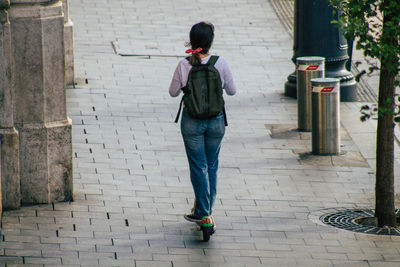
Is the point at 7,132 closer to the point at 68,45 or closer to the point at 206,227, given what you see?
the point at 206,227

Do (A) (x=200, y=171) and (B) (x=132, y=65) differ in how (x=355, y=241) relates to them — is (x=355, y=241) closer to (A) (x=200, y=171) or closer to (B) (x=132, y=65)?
(A) (x=200, y=171)

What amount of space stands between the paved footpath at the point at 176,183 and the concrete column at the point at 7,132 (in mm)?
190

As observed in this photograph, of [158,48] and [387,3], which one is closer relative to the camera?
[387,3]

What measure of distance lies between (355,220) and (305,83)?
3510mm

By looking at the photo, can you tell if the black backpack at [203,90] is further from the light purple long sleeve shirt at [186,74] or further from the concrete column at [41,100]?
the concrete column at [41,100]

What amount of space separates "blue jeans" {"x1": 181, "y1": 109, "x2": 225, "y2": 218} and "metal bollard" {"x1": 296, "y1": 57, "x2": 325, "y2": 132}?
A: 3.85 meters

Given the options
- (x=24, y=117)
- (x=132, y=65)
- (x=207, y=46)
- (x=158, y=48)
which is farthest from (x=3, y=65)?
(x=158, y=48)

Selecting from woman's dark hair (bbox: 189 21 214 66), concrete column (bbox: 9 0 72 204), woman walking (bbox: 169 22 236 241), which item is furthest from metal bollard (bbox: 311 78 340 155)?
woman's dark hair (bbox: 189 21 214 66)

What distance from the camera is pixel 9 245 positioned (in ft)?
23.6

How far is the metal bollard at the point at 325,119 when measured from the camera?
1020cm

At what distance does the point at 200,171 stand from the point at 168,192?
53.0 inches

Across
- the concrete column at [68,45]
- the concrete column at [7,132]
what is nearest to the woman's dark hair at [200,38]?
the concrete column at [7,132]

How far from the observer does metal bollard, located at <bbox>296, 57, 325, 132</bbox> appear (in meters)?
11.2

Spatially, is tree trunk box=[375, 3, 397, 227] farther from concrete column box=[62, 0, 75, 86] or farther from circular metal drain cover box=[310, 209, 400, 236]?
concrete column box=[62, 0, 75, 86]
